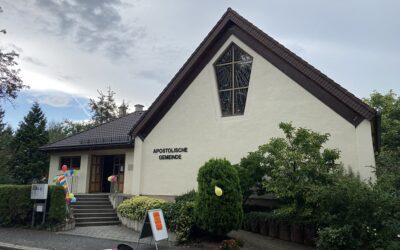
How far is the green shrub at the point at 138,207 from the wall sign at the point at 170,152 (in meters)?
2.90

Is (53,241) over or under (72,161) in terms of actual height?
under

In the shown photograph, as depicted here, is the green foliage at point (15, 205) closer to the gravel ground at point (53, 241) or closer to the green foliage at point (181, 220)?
the gravel ground at point (53, 241)

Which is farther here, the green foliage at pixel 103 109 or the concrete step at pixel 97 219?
the green foliage at pixel 103 109

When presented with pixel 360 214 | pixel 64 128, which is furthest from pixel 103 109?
pixel 360 214

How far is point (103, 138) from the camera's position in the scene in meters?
18.5

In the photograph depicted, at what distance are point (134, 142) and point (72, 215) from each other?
499 centimetres

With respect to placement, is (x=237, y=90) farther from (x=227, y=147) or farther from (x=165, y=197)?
(x=165, y=197)

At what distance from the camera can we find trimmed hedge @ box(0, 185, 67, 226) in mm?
11930

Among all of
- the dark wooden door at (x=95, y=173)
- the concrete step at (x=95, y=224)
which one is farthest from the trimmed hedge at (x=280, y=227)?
the dark wooden door at (x=95, y=173)

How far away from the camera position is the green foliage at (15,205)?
40.2ft

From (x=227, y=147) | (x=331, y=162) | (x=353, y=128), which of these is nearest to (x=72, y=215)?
(x=227, y=147)

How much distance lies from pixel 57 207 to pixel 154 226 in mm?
5465

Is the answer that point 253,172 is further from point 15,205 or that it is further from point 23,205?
point 15,205

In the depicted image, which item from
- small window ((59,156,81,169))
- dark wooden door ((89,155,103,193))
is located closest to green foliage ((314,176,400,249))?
dark wooden door ((89,155,103,193))
